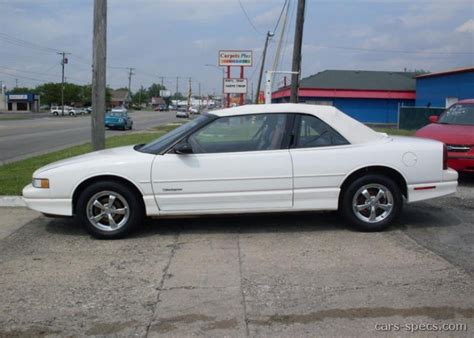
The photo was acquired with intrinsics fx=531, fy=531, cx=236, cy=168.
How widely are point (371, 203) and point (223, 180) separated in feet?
5.77

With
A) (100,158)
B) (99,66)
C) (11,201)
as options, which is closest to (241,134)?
(100,158)

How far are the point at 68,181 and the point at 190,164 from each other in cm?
138

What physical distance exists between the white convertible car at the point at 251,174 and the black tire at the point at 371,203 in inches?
0.5

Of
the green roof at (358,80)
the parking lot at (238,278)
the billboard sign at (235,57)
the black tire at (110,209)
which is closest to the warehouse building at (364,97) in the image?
the green roof at (358,80)

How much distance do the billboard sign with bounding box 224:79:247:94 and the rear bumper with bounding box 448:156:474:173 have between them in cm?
1867

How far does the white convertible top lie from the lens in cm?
630

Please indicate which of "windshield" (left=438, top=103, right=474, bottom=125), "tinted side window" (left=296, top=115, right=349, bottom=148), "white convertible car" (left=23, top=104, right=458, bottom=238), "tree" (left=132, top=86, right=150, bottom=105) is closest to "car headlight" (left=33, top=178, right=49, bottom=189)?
"white convertible car" (left=23, top=104, right=458, bottom=238)

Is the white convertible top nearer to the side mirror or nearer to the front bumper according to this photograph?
the side mirror

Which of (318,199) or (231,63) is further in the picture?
(231,63)

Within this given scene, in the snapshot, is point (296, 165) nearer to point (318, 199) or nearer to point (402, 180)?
point (318, 199)

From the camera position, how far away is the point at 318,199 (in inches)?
242

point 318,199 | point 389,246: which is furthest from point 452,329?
point 318,199

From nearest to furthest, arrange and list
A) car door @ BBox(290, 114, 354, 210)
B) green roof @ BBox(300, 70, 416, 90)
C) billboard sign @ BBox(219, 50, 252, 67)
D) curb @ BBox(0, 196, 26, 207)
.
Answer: car door @ BBox(290, 114, 354, 210), curb @ BBox(0, 196, 26, 207), billboard sign @ BBox(219, 50, 252, 67), green roof @ BBox(300, 70, 416, 90)

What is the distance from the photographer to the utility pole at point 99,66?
30.7ft
